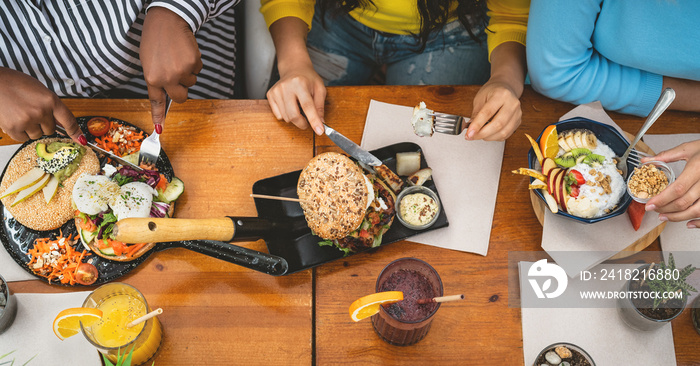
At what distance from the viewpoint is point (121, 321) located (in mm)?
1353

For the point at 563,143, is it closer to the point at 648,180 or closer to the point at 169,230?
the point at 648,180

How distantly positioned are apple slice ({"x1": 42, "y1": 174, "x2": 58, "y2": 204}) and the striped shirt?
1.53 feet

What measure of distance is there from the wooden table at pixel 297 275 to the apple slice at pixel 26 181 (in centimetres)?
27

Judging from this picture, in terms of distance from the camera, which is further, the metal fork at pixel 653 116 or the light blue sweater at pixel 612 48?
the light blue sweater at pixel 612 48

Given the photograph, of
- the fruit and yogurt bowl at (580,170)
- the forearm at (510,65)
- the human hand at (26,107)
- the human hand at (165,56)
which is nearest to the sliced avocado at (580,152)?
the fruit and yogurt bowl at (580,170)

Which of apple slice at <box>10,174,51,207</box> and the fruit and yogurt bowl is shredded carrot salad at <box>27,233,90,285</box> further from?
the fruit and yogurt bowl

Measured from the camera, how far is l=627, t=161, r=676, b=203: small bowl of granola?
4.35ft

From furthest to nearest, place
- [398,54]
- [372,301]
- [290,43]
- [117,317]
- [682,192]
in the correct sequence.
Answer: [398,54] → [290,43] → [117,317] → [682,192] → [372,301]

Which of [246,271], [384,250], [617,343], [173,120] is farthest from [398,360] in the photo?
[173,120]

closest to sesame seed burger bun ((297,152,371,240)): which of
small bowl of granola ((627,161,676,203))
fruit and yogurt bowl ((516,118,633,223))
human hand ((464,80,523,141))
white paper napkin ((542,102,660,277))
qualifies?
human hand ((464,80,523,141))

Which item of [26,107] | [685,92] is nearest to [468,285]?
[685,92]

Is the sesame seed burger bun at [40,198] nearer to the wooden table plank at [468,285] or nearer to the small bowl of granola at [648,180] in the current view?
the wooden table plank at [468,285]

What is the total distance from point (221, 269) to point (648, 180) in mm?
1518

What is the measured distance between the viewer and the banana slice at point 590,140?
1.44 meters
